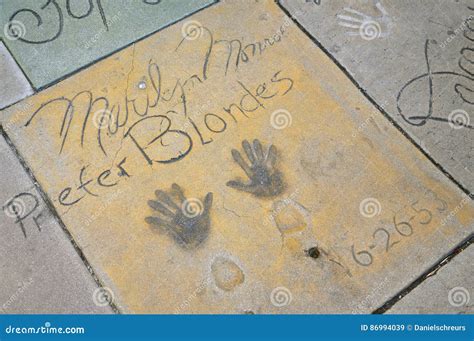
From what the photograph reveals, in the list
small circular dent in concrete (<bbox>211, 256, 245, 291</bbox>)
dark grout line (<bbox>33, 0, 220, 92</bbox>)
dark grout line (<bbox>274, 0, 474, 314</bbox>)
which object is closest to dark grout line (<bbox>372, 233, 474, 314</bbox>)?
dark grout line (<bbox>274, 0, 474, 314</bbox>)

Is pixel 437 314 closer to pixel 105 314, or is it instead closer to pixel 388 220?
pixel 388 220

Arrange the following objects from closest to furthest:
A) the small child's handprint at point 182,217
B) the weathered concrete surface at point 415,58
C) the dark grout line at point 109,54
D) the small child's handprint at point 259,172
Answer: the small child's handprint at point 182,217 → the small child's handprint at point 259,172 → the weathered concrete surface at point 415,58 → the dark grout line at point 109,54

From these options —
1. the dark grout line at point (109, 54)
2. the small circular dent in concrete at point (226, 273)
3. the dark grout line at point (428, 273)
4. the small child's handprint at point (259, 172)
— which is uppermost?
the dark grout line at point (109, 54)

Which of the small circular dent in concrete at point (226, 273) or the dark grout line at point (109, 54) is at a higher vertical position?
the dark grout line at point (109, 54)

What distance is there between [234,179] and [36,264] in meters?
1.21

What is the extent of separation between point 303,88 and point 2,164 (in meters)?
1.92

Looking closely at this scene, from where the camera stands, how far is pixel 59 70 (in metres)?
3.45

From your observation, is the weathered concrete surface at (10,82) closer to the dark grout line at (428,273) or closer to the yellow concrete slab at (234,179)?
the yellow concrete slab at (234,179)

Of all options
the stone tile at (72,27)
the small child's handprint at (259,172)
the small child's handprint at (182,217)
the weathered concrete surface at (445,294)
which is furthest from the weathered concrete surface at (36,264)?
the weathered concrete surface at (445,294)

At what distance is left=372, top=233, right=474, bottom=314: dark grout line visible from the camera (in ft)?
9.42

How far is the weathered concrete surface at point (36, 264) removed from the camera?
283 centimetres

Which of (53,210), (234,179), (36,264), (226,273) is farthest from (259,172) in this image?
(36,264)

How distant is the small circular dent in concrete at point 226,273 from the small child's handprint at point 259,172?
443 millimetres

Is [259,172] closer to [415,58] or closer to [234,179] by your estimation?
[234,179]
